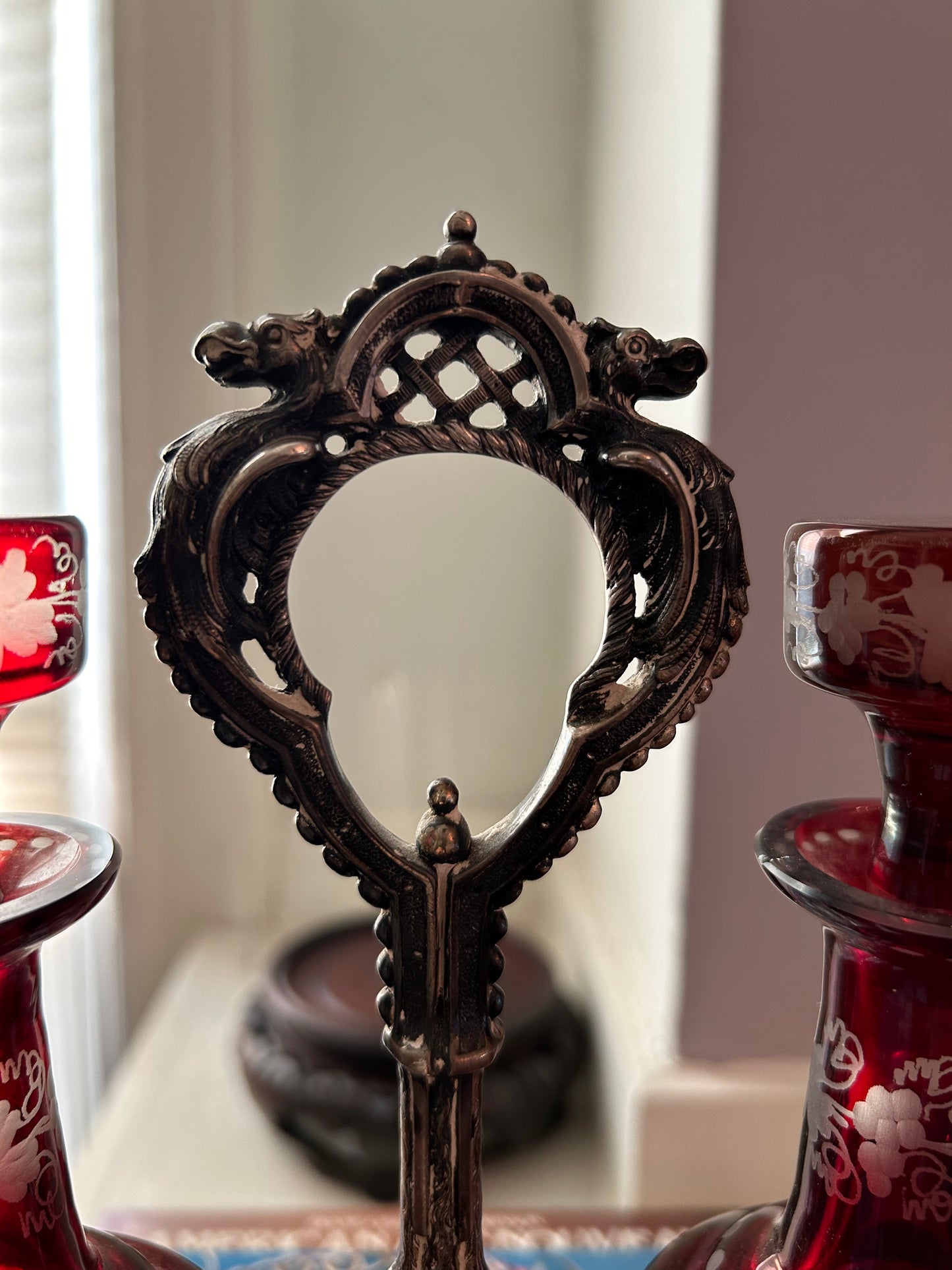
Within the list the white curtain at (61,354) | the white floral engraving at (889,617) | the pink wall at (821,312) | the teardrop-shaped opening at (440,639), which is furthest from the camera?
the teardrop-shaped opening at (440,639)

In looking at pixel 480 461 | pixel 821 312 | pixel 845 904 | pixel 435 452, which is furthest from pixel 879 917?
pixel 480 461

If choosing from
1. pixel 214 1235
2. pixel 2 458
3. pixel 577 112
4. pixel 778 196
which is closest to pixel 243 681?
pixel 214 1235

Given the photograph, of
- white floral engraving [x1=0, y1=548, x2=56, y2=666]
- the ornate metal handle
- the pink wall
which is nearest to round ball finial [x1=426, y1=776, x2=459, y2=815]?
the ornate metal handle

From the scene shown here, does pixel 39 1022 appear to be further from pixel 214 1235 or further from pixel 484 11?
pixel 484 11

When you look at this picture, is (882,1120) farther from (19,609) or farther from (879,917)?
(19,609)

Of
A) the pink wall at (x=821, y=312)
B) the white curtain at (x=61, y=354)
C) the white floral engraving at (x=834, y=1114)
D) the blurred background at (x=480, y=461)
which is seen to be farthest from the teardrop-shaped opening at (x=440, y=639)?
the white floral engraving at (x=834, y=1114)

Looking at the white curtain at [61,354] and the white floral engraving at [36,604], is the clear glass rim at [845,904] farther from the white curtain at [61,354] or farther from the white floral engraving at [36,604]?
the white curtain at [61,354]

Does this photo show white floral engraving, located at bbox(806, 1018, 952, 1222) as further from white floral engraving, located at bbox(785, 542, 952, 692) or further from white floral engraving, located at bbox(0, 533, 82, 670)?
white floral engraving, located at bbox(0, 533, 82, 670)

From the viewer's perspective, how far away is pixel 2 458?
3.04 feet

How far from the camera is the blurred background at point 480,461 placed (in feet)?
→ 1.85

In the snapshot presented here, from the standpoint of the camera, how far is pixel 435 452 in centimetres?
24

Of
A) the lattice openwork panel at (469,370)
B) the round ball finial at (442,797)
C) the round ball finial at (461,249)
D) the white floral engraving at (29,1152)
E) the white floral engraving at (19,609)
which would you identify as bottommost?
the white floral engraving at (29,1152)

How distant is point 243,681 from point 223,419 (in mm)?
63

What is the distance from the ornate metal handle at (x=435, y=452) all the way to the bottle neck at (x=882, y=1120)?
0.29 feet
